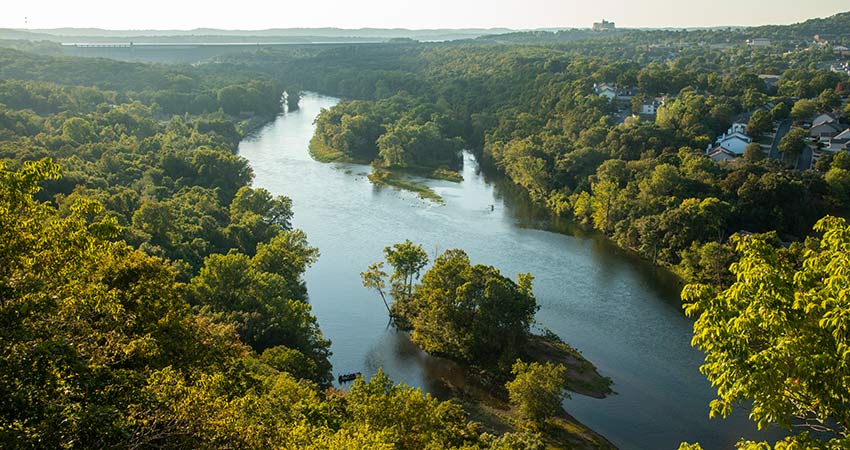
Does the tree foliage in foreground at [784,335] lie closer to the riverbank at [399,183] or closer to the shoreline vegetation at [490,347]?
the shoreline vegetation at [490,347]

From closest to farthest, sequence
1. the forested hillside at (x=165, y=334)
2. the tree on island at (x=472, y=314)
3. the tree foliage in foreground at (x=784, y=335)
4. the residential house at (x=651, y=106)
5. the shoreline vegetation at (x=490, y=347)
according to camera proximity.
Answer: the tree foliage in foreground at (x=784, y=335) < the forested hillside at (x=165, y=334) < the shoreline vegetation at (x=490, y=347) < the tree on island at (x=472, y=314) < the residential house at (x=651, y=106)

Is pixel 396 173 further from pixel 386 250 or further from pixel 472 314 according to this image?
pixel 472 314

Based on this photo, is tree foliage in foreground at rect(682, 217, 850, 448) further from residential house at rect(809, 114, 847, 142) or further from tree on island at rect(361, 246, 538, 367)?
residential house at rect(809, 114, 847, 142)

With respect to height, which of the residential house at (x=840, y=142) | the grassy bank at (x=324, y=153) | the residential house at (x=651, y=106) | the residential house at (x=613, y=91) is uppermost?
the residential house at (x=613, y=91)

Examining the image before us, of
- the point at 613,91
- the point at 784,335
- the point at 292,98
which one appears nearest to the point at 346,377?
the point at 784,335

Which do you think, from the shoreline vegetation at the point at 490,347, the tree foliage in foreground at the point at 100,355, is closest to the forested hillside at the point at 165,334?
the tree foliage in foreground at the point at 100,355

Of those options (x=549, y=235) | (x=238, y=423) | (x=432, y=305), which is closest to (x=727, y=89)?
(x=549, y=235)
